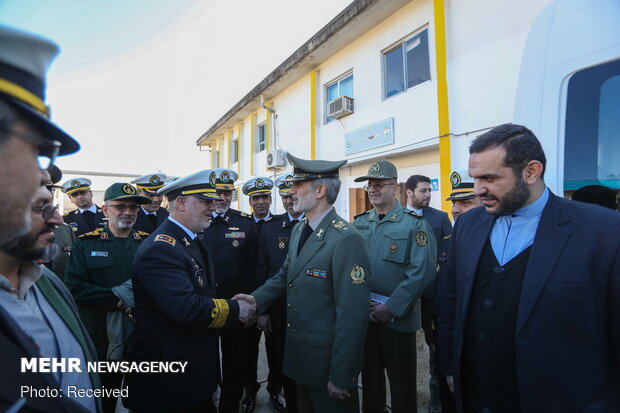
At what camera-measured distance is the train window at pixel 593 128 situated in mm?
1943

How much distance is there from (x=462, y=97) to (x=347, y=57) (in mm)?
4287

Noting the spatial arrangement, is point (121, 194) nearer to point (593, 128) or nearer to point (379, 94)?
point (593, 128)

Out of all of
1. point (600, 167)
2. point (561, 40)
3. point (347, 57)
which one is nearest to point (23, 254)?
point (600, 167)

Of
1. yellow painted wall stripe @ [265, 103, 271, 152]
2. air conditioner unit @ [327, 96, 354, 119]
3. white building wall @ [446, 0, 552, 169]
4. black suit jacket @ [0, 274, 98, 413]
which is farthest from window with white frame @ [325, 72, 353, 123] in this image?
black suit jacket @ [0, 274, 98, 413]

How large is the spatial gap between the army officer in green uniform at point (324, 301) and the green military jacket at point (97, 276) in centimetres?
158

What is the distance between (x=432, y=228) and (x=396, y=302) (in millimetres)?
1935

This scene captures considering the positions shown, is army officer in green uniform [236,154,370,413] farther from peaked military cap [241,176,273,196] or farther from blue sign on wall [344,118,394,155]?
blue sign on wall [344,118,394,155]

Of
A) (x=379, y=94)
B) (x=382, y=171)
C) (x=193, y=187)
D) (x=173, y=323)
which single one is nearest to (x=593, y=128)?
(x=382, y=171)

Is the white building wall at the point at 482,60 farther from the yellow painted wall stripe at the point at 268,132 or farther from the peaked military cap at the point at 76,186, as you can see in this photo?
the yellow painted wall stripe at the point at 268,132

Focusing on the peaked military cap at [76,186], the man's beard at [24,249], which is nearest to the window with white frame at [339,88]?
the peaked military cap at [76,186]

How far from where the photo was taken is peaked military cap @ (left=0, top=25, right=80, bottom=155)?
606mm

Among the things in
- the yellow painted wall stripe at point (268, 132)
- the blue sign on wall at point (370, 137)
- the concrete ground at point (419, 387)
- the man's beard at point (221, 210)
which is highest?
the yellow painted wall stripe at point (268, 132)

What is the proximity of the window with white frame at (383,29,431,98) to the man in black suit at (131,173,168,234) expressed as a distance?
5832mm

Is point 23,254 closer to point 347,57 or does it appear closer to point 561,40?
point 561,40
